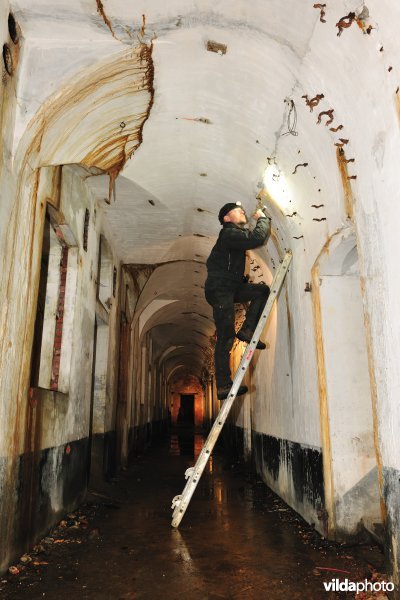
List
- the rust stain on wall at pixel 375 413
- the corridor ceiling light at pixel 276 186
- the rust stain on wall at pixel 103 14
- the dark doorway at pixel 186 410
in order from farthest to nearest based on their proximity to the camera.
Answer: the dark doorway at pixel 186 410 < the corridor ceiling light at pixel 276 186 < the rust stain on wall at pixel 103 14 < the rust stain on wall at pixel 375 413

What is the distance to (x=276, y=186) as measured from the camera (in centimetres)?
462

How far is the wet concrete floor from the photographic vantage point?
2771 mm

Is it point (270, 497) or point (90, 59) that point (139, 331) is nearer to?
point (270, 497)

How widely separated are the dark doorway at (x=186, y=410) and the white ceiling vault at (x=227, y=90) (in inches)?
1133

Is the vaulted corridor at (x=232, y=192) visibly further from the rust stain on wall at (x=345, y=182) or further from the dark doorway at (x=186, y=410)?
the dark doorway at (x=186, y=410)

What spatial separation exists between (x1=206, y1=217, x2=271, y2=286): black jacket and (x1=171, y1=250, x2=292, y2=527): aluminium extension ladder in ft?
1.41

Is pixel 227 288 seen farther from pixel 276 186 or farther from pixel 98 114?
pixel 98 114

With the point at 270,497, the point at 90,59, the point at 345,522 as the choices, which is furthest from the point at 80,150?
the point at 270,497

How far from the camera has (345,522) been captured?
3.52 meters

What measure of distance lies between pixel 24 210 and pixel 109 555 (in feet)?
9.12

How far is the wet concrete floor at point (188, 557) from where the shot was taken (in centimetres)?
277

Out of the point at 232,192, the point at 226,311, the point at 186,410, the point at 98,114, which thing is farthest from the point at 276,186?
the point at 186,410

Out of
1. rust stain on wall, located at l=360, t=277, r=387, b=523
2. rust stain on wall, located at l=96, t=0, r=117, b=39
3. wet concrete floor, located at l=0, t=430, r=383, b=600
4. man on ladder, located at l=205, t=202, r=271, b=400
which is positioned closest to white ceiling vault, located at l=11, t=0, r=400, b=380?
rust stain on wall, located at l=96, t=0, r=117, b=39

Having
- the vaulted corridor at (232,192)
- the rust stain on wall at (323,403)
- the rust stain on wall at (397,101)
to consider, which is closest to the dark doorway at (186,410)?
the vaulted corridor at (232,192)
